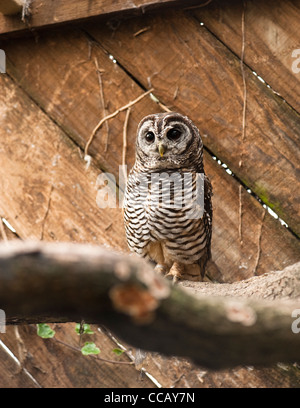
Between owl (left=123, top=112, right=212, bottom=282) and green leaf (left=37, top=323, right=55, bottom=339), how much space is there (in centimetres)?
58

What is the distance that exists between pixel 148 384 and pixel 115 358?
0.70ft

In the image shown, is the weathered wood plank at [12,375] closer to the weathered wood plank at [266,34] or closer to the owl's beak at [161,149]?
the owl's beak at [161,149]

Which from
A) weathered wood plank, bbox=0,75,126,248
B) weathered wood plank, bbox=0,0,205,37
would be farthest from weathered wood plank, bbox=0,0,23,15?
weathered wood plank, bbox=0,75,126,248

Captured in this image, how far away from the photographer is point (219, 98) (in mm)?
2891

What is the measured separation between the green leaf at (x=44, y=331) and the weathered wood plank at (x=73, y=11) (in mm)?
1566

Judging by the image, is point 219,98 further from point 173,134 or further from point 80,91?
point 80,91

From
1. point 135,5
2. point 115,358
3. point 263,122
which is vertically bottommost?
point 115,358

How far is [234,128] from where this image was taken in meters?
2.88

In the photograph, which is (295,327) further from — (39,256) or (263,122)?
(263,122)

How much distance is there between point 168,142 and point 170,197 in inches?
11.7

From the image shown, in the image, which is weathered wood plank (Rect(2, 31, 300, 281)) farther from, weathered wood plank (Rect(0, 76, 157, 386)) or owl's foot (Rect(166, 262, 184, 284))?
owl's foot (Rect(166, 262, 184, 284))

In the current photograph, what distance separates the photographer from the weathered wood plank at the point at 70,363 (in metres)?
2.75
